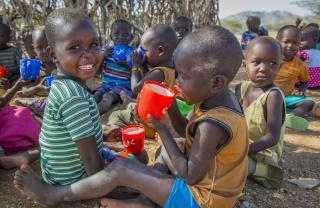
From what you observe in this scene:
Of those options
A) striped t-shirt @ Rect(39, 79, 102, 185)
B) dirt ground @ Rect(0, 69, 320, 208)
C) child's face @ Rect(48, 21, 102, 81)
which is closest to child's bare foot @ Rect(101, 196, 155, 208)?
dirt ground @ Rect(0, 69, 320, 208)

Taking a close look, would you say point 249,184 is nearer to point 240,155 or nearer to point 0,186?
point 240,155

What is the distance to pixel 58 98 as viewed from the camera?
4.99ft

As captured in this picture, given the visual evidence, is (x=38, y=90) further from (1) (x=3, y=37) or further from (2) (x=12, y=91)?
(1) (x=3, y=37)

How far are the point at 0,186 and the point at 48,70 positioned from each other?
181cm

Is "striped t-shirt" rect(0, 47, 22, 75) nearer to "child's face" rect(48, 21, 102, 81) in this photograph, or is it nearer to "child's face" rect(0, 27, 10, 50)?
"child's face" rect(0, 27, 10, 50)

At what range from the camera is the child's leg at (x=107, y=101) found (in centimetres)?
351

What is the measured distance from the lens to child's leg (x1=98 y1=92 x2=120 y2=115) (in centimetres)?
351

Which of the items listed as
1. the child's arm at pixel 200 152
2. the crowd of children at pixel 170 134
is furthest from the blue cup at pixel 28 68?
the child's arm at pixel 200 152

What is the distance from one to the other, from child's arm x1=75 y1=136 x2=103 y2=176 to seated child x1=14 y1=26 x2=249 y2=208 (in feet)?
0.18

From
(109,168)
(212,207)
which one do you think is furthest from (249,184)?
(109,168)

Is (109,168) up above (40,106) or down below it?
above

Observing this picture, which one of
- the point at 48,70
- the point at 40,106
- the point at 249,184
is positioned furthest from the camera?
the point at 48,70

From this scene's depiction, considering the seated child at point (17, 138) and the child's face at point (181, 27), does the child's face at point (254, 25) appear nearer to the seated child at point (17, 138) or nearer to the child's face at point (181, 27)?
the child's face at point (181, 27)

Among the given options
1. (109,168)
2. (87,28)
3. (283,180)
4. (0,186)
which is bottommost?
(283,180)
